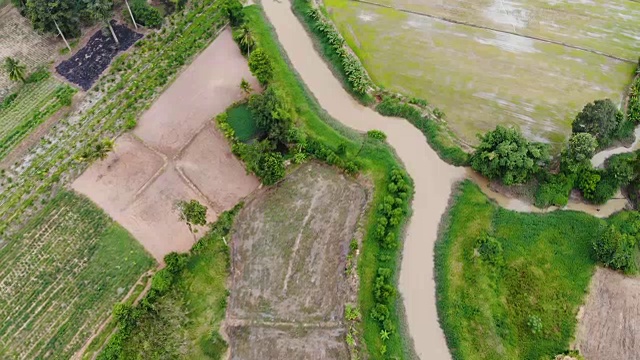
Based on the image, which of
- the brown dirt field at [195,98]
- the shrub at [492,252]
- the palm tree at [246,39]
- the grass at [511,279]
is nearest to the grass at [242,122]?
the brown dirt field at [195,98]

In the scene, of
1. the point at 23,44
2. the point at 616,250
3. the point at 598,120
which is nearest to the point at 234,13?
the point at 23,44

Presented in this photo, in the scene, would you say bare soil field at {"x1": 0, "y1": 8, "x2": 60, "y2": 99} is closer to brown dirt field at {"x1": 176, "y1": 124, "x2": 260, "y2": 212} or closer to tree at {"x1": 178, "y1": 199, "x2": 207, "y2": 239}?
brown dirt field at {"x1": 176, "y1": 124, "x2": 260, "y2": 212}

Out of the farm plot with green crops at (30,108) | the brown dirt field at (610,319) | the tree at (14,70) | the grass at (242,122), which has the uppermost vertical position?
the tree at (14,70)

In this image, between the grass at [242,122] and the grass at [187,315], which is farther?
the grass at [242,122]

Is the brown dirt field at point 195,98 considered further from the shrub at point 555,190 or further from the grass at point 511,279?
the shrub at point 555,190

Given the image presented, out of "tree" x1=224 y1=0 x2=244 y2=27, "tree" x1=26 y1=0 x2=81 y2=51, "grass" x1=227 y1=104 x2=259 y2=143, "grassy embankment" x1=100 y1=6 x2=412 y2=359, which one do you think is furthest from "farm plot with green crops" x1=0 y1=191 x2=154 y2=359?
"tree" x1=224 y1=0 x2=244 y2=27

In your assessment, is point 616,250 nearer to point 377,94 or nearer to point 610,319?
point 610,319
